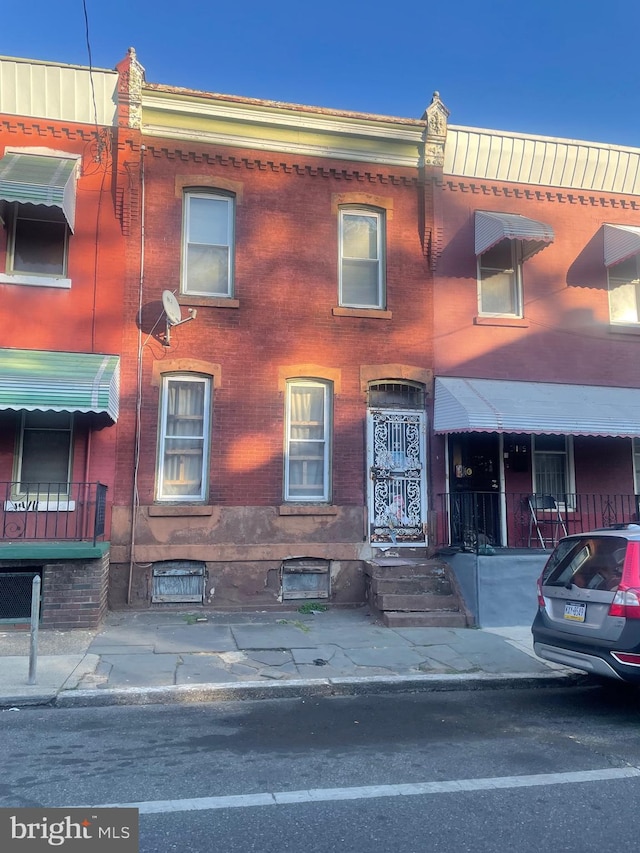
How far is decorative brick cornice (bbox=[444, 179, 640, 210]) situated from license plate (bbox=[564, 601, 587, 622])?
853cm

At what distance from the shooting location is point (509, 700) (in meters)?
6.99

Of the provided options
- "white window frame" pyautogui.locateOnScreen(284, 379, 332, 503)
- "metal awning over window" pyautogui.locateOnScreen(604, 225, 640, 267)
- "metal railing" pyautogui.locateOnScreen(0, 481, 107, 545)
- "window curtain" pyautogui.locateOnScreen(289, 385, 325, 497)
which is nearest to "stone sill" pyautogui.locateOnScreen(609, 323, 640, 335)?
"metal awning over window" pyautogui.locateOnScreen(604, 225, 640, 267)

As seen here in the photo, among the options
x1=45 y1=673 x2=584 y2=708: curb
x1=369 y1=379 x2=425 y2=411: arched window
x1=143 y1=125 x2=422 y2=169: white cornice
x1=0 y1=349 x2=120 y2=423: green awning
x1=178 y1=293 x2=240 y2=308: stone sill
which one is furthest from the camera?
x1=369 y1=379 x2=425 y2=411: arched window

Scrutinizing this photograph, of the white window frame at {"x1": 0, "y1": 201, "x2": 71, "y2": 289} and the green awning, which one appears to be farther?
the white window frame at {"x1": 0, "y1": 201, "x2": 71, "y2": 289}

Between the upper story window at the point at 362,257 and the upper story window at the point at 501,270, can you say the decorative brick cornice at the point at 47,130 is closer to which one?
the upper story window at the point at 362,257

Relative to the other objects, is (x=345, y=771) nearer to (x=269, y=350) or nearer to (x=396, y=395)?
(x=269, y=350)

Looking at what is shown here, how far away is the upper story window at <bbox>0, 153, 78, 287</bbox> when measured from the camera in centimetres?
1024

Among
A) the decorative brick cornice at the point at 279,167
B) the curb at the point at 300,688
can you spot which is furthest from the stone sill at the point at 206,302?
the curb at the point at 300,688

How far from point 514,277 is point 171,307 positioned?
21.2 ft

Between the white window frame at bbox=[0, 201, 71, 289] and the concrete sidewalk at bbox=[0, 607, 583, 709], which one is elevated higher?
the white window frame at bbox=[0, 201, 71, 289]

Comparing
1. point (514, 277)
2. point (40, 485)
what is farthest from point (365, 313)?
point (40, 485)

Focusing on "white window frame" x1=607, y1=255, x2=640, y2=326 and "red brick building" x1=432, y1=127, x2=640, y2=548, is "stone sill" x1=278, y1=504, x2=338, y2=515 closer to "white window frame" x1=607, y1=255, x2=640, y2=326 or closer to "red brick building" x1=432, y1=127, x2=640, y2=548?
"red brick building" x1=432, y1=127, x2=640, y2=548

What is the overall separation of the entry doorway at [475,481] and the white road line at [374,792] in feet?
22.5

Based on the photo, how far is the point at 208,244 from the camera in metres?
11.5
